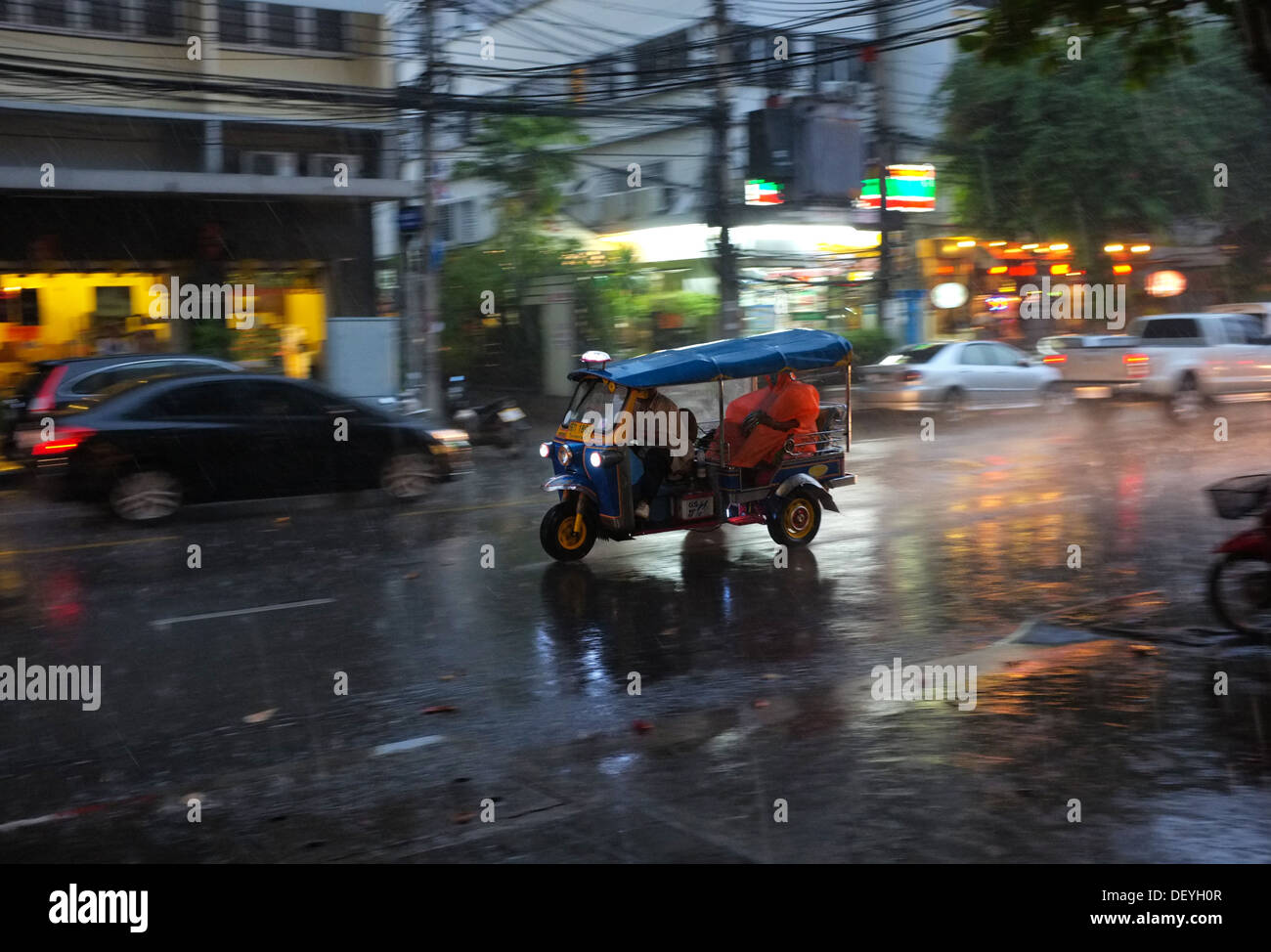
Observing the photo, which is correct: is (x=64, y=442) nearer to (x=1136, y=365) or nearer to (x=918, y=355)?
(x=918, y=355)

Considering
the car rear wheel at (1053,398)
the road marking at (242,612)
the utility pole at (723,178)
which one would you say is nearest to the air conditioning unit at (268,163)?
the utility pole at (723,178)

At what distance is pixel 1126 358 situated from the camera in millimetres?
23203

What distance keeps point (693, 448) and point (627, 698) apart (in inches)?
175

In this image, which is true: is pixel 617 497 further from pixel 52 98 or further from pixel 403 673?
pixel 52 98

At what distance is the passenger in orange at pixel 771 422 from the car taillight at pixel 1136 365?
1406cm

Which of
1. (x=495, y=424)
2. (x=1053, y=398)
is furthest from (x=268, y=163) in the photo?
(x=1053, y=398)

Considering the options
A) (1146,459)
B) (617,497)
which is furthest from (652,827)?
(1146,459)

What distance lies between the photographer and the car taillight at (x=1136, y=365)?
2297cm

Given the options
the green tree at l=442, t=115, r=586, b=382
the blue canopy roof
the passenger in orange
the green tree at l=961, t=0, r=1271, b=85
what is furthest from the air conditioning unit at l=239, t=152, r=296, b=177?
the green tree at l=961, t=0, r=1271, b=85

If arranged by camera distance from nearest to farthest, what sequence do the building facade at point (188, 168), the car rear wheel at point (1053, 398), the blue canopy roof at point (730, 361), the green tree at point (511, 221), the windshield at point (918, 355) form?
1. the blue canopy roof at point (730, 361)
2. the building facade at point (188, 168)
3. the windshield at point (918, 355)
4. the car rear wheel at point (1053, 398)
5. the green tree at point (511, 221)

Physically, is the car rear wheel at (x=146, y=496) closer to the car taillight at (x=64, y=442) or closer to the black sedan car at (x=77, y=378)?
the car taillight at (x=64, y=442)

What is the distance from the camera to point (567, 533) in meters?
10.7
